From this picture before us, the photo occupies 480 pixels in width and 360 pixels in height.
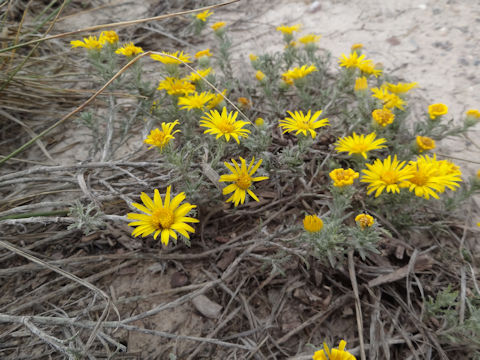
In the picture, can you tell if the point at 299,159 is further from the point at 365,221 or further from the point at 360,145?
the point at 365,221

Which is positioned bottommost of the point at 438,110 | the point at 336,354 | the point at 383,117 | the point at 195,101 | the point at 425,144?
the point at 336,354

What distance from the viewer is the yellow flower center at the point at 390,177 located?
6.26 ft

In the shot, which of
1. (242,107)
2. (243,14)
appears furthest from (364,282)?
(243,14)

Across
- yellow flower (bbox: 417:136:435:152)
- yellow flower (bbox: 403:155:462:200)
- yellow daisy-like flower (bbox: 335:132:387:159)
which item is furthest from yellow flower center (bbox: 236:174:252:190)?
yellow flower (bbox: 417:136:435:152)

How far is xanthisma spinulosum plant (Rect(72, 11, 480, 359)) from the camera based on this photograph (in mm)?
1833

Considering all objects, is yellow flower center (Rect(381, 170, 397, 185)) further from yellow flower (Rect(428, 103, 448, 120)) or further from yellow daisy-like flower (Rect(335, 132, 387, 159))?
yellow flower (Rect(428, 103, 448, 120))

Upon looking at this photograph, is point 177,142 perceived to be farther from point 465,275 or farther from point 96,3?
point 96,3

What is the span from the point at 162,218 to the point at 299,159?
3.53 ft

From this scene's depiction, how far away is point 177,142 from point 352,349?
2.00m

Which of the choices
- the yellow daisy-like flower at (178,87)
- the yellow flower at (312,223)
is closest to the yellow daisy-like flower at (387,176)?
the yellow flower at (312,223)

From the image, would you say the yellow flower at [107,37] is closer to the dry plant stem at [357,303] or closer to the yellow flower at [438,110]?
the dry plant stem at [357,303]

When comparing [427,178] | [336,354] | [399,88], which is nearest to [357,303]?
[336,354]

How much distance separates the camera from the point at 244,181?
1.95m

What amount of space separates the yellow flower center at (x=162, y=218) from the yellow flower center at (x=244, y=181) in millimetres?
485
